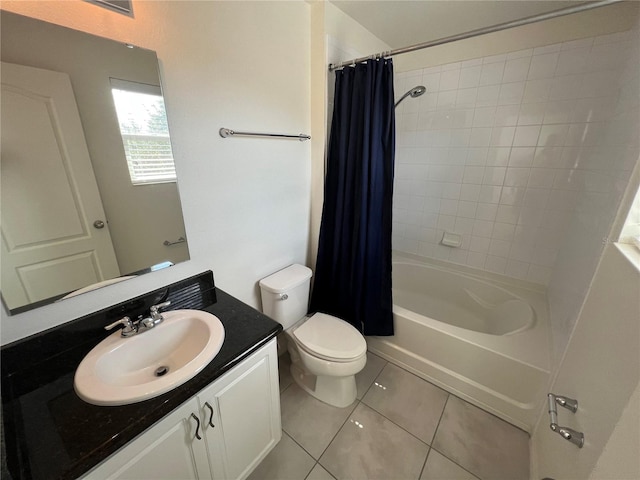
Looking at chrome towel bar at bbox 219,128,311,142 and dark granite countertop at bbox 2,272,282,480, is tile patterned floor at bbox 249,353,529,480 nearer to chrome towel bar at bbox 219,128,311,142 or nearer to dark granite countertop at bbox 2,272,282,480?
dark granite countertop at bbox 2,272,282,480

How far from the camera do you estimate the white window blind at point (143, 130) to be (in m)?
0.94

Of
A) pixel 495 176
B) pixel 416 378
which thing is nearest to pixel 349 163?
pixel 495 176

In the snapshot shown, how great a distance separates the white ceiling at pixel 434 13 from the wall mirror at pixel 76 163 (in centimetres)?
131

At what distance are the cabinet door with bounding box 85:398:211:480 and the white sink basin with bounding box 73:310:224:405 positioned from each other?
0.35 feet

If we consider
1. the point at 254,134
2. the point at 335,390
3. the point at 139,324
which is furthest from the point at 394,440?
the point at 254,134

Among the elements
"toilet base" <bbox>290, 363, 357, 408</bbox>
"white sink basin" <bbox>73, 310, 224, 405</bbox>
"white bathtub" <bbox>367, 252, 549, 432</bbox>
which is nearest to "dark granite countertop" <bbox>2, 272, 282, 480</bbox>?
"white sink basin" <bbox>73, 310, 224, 405</bbox>

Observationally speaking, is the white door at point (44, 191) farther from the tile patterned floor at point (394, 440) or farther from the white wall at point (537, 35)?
the white wall at point (537, 35)

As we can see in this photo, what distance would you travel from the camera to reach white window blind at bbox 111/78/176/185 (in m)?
0.94

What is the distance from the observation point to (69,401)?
739 mm

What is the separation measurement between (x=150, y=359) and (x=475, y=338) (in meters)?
1.69

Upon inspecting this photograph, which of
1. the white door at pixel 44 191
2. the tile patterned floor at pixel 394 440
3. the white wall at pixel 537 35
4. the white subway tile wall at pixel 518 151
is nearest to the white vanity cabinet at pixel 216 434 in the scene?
the tile patterned floor at pixel 394 440

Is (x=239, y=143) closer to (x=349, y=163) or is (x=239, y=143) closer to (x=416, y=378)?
(x=349, y=163)

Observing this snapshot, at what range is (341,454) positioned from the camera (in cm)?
133

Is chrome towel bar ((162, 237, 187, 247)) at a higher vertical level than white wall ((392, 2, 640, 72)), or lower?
lower
